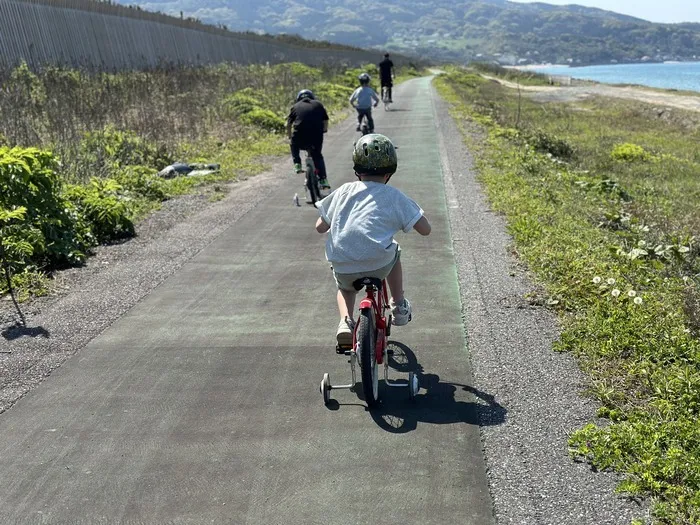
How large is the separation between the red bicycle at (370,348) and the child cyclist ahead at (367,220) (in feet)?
0.32

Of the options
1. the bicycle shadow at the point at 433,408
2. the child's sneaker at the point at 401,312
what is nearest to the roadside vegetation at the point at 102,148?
the child's sneaker at the point at 401,312

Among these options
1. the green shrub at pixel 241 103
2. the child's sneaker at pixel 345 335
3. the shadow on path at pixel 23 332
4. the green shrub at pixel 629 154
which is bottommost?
the green shrub at pixel 629 154

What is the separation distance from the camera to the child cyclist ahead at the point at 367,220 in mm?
4645

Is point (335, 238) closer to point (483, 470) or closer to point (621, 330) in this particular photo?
point (483, 470)

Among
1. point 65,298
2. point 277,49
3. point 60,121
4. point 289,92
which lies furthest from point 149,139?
point 277,49

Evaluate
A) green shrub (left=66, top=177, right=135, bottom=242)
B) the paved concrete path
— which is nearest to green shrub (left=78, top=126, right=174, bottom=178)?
green shrub (left=66, top=177, right=135, bottom=242)

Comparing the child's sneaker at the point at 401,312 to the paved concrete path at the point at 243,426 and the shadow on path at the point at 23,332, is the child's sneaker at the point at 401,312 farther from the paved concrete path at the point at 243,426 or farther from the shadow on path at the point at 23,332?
the shadow on path at the point at 23,332

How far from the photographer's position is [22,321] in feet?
21.5

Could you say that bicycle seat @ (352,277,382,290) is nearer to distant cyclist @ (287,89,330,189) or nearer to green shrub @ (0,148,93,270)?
green shrub @ (0,148,93,270)

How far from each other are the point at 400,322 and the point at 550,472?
64.9 inches

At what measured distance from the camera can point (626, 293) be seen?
254 inches

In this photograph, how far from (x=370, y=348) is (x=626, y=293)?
311 cm

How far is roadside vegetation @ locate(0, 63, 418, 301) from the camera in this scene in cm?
779

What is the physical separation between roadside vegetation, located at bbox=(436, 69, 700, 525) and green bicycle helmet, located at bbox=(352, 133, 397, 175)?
6.73 feet
